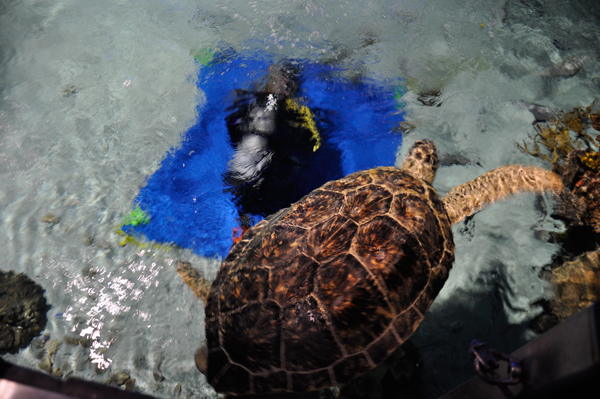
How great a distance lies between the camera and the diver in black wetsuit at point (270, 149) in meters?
2.53

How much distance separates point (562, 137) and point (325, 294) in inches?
120

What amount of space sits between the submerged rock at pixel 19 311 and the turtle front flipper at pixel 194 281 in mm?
1195

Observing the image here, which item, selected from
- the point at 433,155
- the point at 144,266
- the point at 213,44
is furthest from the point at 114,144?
the point at 433,155

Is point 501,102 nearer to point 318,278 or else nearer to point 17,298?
point 318,278

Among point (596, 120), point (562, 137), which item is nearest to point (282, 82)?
point (562, 137)

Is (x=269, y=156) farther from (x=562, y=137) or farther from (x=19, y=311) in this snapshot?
(x=562, y=137)

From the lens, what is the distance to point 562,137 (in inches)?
107

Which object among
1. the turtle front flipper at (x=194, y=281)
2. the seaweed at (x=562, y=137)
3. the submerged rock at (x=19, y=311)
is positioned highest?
the seaweed at (x=562, y=137)

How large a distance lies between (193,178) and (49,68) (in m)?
3.44

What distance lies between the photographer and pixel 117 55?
429 centimetres

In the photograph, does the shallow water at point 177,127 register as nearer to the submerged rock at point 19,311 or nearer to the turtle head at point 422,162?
the submerged rock at point 19,311

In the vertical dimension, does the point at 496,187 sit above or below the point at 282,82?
below

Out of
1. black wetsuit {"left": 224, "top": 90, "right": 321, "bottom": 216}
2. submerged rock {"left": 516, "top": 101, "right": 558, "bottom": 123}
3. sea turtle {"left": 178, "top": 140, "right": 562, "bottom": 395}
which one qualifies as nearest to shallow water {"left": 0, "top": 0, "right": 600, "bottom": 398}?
submerged rock {"left": 516, "top": 101, "right": 558, "bottom": 123}

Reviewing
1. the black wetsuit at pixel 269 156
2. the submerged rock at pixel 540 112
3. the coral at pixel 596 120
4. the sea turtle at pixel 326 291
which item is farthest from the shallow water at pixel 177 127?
the black wetsuit at pixel 269 156
